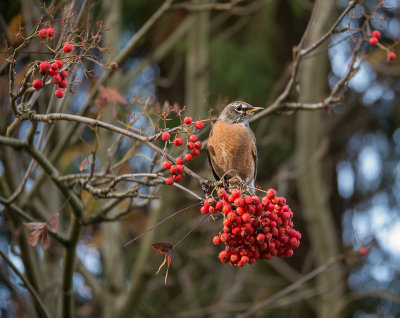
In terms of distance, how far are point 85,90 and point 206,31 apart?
1959 millimetres

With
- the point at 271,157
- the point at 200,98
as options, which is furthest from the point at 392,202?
the point at 200,98

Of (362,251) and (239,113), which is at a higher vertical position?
(239,113)

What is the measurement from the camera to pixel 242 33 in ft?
26.0

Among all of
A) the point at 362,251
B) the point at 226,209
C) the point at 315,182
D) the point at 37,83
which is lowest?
the point at 226,209

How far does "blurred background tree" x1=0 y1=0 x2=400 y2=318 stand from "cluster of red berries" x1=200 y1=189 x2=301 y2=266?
1248 mm

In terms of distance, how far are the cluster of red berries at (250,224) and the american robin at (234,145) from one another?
58.6 inches

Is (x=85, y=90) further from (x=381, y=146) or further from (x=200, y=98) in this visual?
(x=381, y=146)

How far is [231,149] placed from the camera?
3.82 m

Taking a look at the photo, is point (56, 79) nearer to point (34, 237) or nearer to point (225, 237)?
point (34, 237)

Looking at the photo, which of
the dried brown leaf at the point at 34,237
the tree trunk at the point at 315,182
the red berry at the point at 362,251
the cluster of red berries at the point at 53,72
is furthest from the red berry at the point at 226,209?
the tree trunk at the point at 315,182

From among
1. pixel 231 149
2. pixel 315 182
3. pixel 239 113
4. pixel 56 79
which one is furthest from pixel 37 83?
pixel 315 182

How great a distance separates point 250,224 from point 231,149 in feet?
5.73

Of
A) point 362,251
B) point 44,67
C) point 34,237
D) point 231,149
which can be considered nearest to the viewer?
point 44,67

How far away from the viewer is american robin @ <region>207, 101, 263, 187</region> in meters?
3.80
